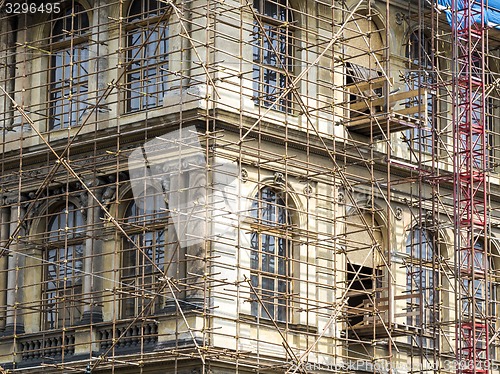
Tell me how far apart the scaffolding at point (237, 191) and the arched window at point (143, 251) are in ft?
0.22

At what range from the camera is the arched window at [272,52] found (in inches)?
1517

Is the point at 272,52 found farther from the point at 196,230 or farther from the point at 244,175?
the point at 196,230

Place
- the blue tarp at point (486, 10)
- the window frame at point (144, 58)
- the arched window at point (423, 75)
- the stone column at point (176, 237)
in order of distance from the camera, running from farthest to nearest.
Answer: the arched window at point (423, 75)
the blue tarp at point (486, 10)
the window frame at point (144, 58)
the stone column at point (176, 237)

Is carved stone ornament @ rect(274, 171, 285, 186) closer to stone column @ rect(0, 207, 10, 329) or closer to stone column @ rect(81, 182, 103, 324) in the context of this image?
stone column @ rect(81, 182, 103, 324)

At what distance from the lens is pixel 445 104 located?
4412 centimetres

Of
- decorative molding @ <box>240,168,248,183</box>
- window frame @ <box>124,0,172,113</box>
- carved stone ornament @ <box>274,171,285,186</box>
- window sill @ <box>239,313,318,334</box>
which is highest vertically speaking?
window frame @ <box>124,0,172,113</box>

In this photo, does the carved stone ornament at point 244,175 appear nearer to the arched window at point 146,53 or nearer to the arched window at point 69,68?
the arched window at point 146,53

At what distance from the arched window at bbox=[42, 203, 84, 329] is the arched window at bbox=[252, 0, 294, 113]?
220 inches

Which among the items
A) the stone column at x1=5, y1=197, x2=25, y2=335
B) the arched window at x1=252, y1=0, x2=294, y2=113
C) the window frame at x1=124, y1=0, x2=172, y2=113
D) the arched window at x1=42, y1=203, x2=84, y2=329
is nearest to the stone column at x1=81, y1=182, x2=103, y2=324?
the arched window at x1=42, y1=203, x2=84, y2=329

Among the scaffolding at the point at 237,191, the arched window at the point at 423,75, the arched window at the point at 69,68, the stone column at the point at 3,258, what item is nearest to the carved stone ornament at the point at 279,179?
the scaffolding at the point at 237,191

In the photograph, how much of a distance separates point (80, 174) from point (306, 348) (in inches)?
280

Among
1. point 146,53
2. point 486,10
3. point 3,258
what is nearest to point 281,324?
point 146,53

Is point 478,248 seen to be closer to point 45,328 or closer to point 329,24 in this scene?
point 329,24

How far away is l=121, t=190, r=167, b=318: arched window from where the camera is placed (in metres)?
36.9
